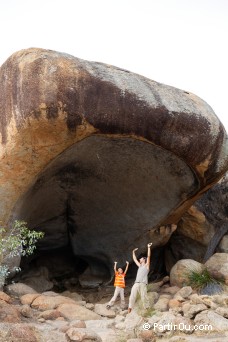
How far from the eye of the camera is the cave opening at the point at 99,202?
879cm

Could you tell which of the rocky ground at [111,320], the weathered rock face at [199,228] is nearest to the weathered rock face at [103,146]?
the weathered rock face at [199,228]

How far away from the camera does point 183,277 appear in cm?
851

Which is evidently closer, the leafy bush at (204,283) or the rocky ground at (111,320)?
the rocky ground at (111,320)

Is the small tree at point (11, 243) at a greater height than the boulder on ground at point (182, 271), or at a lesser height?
greater

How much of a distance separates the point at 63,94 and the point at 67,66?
49 centimetres

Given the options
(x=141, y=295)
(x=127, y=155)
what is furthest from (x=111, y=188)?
(x=141, y=295)

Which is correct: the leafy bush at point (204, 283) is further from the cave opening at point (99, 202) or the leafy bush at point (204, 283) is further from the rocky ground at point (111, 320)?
the cave opening at point (99, 202)

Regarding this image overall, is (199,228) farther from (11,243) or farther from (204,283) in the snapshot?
(11,243)

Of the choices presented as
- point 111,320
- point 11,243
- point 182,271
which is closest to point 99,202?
point 182,271

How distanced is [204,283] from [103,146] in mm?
3323

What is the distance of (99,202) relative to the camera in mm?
10414

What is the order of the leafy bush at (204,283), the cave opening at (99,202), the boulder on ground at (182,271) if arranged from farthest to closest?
1. the cave opening at (99,202)
2. the boulder on ground at (182,271)
3. the leafy bush at (204,283)

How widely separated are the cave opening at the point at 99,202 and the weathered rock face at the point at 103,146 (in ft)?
0.08

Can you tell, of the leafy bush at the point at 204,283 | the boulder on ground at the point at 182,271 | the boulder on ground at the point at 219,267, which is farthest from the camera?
the boulder on ground at the point at 182,271
